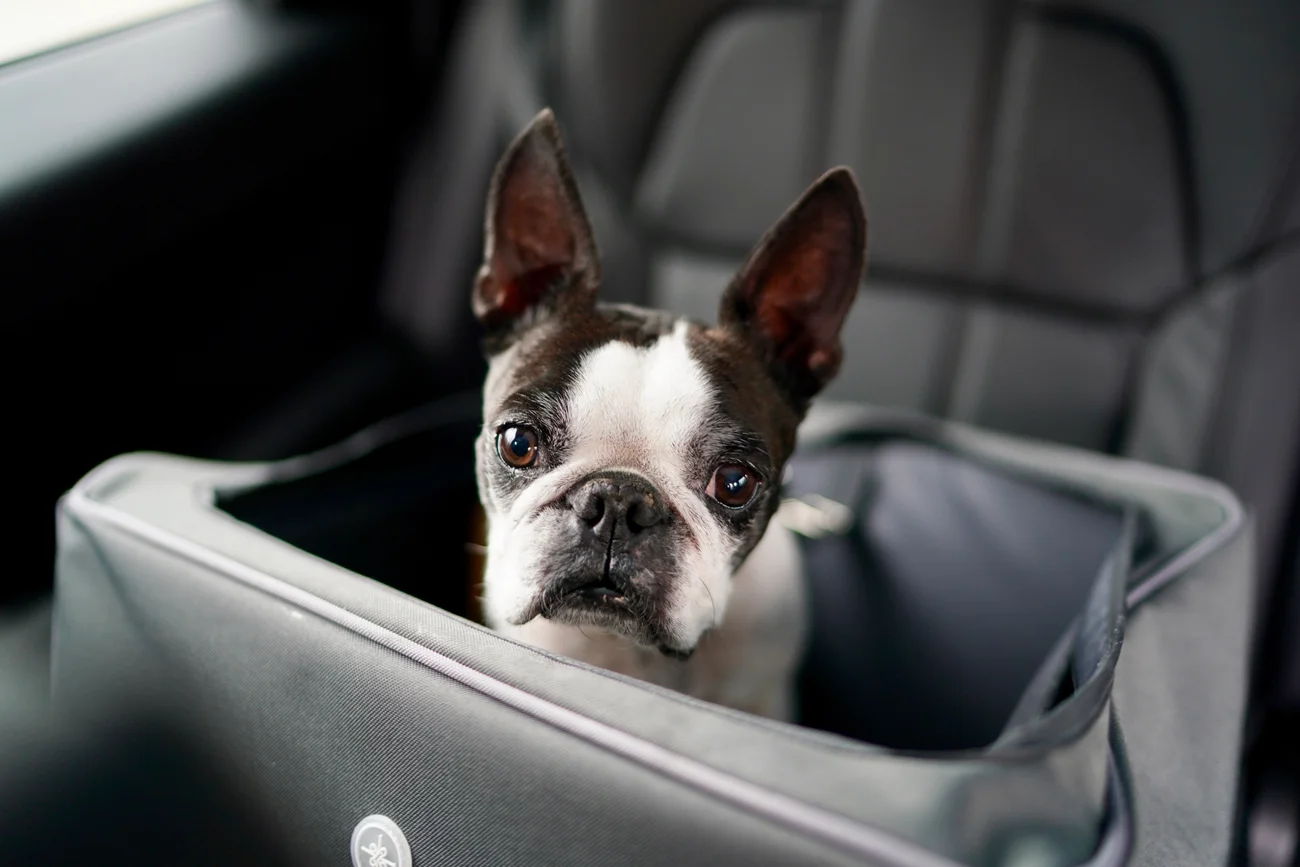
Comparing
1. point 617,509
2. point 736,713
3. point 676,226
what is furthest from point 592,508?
point 676,226

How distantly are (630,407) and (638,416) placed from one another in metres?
0.01

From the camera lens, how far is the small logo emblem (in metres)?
0.99

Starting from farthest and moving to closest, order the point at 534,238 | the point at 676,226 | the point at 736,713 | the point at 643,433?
the point at 676,226
the point at 534,238
the point at 643,433
the point at 736,713

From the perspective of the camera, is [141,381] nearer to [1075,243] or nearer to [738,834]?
[738,834]

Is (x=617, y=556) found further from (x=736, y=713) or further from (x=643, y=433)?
(x=736, y=713)

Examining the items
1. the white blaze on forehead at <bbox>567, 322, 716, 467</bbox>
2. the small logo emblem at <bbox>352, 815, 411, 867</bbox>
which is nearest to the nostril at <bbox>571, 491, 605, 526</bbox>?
the white blaze on forehead at <bbox>567, 322, 716, 467</bbox>

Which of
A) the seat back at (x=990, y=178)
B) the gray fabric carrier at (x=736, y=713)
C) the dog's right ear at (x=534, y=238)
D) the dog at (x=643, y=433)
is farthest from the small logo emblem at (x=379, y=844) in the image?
the seat back at (x=990, y=178)

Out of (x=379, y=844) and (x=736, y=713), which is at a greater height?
(x=736, y=713)

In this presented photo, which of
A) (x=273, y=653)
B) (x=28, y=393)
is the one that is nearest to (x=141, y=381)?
(x=28, y=393)

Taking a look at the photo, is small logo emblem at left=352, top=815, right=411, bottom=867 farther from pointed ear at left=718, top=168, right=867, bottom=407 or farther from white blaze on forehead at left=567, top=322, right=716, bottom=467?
pointed ear at left=718, top=168, right=867, bottom=407

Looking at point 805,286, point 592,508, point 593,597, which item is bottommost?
point 593,597

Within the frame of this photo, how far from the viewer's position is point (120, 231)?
1632 millimetres

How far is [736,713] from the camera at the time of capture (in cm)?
91

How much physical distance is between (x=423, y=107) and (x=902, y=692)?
4.89 ft
